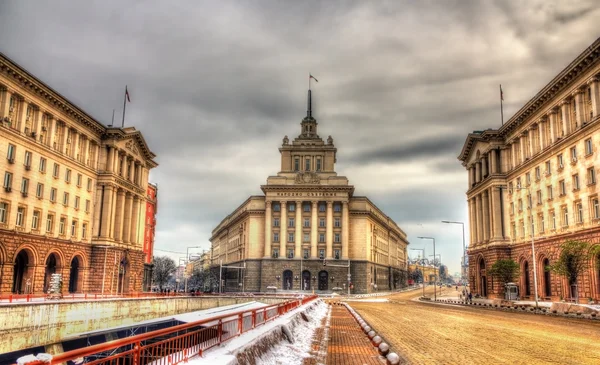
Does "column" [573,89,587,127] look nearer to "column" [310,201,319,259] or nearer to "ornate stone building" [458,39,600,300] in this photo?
"ornate stone building" [458,39,600,300]

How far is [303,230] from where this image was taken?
110m

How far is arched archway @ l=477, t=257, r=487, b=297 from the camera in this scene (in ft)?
252

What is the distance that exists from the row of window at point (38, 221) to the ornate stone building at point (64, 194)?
101 mm

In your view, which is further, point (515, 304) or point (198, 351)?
point (515, 304)

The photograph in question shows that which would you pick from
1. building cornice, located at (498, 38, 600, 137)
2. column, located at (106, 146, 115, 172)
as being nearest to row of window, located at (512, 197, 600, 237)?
building cornice, located at (498, 38, 600, 137)

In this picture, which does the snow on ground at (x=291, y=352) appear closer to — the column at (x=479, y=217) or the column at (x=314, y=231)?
the column at (x=479, y=217)

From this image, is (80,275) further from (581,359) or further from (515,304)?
(581,359)

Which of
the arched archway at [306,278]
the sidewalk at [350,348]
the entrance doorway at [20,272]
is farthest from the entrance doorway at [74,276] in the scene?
the arched archway at [306,278]

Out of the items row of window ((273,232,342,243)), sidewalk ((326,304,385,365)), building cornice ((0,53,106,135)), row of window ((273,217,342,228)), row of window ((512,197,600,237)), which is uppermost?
building cornice ((0,53,106,135))

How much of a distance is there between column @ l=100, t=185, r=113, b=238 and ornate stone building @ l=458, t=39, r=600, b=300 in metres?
52.7

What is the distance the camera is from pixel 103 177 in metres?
70.4

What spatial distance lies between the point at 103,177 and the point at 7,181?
67.0 ft

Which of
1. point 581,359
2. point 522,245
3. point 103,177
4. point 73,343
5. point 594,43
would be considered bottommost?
point 73,343

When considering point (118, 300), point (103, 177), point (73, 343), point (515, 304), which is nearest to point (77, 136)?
point (103, 177)
